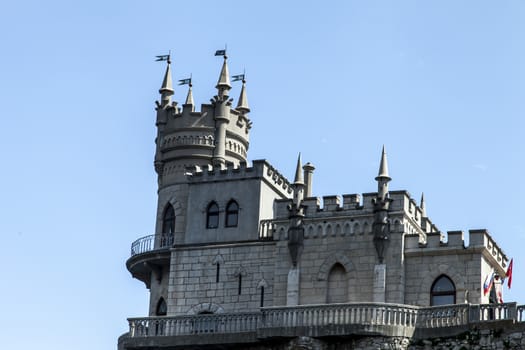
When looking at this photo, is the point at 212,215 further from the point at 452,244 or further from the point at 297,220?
the point at 452,244

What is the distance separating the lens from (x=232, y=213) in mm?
64062

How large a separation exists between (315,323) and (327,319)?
0.51 meters

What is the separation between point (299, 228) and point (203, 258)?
15.1ft

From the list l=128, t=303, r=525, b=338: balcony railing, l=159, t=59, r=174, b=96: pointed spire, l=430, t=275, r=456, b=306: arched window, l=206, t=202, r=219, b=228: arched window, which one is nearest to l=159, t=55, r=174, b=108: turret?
l=159, t=59, r=174, b=96: pointed spire

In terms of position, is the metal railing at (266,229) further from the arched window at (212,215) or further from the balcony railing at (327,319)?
the balcony railing at (327,319)

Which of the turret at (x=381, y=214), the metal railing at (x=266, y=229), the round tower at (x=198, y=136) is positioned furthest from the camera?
the round tower at (x=198, y=136)

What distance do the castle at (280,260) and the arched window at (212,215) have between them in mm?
44

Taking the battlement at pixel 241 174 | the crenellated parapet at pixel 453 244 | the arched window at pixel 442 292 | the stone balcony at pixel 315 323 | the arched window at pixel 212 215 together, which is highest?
the battlement at pixel 241 174

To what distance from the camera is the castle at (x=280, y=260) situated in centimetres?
5859

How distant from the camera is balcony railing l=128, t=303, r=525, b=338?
5669 cm

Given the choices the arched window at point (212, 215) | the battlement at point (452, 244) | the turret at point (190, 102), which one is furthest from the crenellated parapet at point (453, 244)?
the turret at point (190, 102)

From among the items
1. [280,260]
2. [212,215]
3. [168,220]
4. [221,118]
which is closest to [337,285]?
[280,260]

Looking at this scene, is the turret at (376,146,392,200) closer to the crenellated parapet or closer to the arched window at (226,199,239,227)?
the crenellated parapet

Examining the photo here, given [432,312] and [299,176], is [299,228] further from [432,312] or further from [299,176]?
[432,312]
